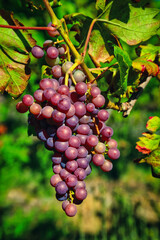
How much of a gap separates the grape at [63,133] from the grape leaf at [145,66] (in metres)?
0.34

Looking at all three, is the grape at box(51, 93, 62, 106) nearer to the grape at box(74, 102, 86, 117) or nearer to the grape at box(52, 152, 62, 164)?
the grape at box(74, 102, 86, 117)

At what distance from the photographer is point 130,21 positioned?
0.84 meters

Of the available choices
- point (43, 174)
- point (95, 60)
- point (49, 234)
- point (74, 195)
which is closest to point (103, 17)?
point (95, 60)

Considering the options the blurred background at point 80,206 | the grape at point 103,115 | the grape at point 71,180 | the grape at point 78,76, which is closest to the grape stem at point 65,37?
the grape at point 78,76

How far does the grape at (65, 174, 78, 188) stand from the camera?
0.72 m

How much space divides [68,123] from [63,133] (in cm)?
4

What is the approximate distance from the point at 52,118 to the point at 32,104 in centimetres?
10

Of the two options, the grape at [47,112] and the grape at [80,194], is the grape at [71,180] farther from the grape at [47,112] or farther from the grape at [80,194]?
the grape at [47,112]

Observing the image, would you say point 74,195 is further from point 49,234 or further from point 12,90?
point 49,234

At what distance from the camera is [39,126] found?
808 millimetres

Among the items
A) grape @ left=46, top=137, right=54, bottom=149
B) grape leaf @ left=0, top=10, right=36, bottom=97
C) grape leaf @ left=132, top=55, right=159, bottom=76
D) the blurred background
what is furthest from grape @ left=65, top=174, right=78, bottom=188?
the blurred background

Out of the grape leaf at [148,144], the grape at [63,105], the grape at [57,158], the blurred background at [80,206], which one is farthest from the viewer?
the blurred background at [80,206]

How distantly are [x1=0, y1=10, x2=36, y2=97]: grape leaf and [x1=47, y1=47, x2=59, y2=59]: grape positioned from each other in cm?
9

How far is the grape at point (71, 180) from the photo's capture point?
28.4 inches
